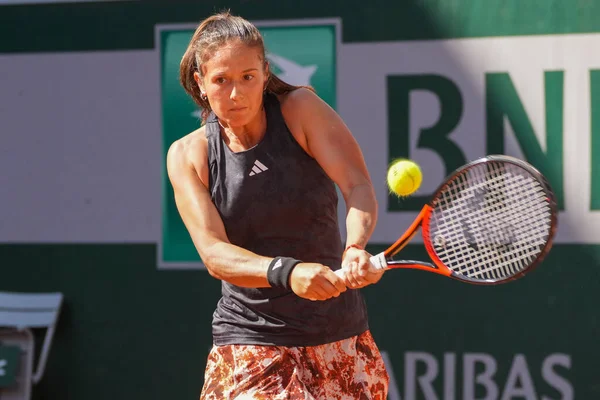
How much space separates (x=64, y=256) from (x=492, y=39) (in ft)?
7.45

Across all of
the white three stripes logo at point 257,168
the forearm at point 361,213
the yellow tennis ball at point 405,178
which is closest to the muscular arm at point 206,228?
the white three stripes logo at point 257,168

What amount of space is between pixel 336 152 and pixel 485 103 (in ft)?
6.67

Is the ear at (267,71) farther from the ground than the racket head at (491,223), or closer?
farther from the ground

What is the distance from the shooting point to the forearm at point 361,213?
247 centimetres

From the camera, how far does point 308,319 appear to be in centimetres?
256

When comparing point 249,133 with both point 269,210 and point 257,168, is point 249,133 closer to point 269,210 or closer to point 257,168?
point 257,168

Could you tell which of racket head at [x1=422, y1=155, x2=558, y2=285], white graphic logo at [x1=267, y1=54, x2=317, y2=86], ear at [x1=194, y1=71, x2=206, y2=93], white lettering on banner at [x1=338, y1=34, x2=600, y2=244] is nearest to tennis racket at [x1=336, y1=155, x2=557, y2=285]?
racket head at [x1=422, y1=155, x2=558, y2=285]

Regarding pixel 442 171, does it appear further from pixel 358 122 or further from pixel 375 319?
pixel 375 319

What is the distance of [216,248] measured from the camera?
8.14 feet

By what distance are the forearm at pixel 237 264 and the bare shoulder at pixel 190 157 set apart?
22 cm

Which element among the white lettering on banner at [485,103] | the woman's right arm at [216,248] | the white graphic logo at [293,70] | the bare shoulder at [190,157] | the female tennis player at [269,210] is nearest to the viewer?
the woman's right arm at [216,248]

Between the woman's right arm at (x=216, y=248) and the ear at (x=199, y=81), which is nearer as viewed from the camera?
the woman's right arm at (x=216, y=248)

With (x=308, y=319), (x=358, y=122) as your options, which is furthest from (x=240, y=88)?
(x=358, y=122)

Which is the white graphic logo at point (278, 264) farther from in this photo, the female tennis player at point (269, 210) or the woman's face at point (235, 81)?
the woman's face at point (235, 81)
